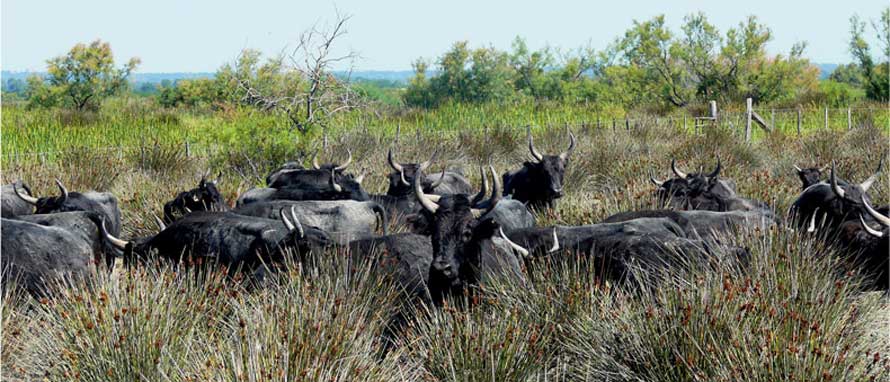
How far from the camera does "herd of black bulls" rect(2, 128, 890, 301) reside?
285 inches

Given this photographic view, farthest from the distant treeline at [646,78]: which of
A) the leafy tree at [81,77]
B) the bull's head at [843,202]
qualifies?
the bull's head at [843,202]

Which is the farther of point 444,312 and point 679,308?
point 444,312

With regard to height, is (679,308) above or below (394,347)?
above

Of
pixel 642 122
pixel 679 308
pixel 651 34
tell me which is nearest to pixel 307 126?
pixel 642 122

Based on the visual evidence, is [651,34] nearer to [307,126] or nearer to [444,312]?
[307,126]

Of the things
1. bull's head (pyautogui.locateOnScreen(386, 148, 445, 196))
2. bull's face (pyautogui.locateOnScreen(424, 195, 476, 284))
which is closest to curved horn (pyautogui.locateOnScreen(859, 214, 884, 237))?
bull's face (pyautogui.locateOnScreen(424, 195, 476, 284))

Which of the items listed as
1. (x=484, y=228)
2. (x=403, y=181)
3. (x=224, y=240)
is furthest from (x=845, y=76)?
(x=484, y=228)

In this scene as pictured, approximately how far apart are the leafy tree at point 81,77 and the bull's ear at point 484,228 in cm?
5351

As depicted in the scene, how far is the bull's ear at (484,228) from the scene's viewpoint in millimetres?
7102

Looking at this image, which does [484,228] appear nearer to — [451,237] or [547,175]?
[451,237]

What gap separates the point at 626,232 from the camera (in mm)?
8328

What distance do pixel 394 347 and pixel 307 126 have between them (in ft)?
41.3

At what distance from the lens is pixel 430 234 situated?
299 inches

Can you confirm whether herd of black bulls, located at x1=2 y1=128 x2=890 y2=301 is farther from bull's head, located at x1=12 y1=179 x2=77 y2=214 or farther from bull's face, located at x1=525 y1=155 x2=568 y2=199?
bull's face, located at x1=525 y1=155 x2=568 y2=199
